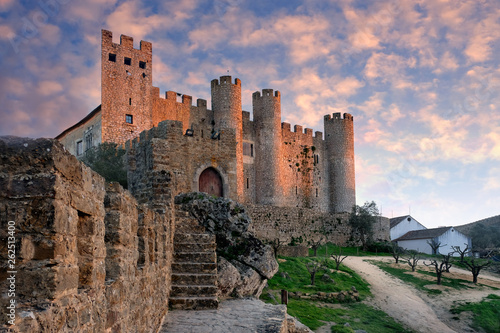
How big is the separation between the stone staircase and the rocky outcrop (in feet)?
2.42

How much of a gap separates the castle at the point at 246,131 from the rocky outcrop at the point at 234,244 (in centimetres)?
1000

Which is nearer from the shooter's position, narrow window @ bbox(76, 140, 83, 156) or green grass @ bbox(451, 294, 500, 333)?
green grass @ bbox(451, 294, 500, 333)

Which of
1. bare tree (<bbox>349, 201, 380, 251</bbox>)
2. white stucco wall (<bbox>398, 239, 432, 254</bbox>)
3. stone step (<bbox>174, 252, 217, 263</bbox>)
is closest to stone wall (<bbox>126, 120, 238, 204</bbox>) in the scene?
stone step (<bbox>174, 252, 217, 263</bbox>)

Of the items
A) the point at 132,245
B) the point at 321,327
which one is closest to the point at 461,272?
the point at 321,327

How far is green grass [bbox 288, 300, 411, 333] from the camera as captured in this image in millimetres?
15391

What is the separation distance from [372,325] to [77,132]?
26679mm

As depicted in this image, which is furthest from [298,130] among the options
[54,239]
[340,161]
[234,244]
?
[54,239]

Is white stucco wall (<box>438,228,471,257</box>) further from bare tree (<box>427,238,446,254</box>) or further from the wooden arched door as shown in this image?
the wooden arched door

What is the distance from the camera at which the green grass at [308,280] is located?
19859mm

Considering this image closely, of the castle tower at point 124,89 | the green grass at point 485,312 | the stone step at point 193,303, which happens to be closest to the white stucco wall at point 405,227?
the green grass at point 485,312

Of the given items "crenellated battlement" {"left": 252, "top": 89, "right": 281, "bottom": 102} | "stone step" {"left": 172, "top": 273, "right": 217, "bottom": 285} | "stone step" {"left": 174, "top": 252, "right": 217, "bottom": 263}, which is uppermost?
"crenellated battlement" {"left": 252, "top": 89, "right": 281, "bottom": 102}

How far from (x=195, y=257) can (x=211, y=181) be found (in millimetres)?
9420

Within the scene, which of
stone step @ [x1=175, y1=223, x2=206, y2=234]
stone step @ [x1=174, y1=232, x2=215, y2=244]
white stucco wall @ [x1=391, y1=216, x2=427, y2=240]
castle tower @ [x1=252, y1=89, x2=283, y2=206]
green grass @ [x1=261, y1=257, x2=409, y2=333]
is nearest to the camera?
stone step @ [x1=174, y1=232, x2=215, y2=244]

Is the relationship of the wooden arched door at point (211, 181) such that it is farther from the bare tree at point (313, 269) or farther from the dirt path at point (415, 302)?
the dirt path at point (415, 302)
